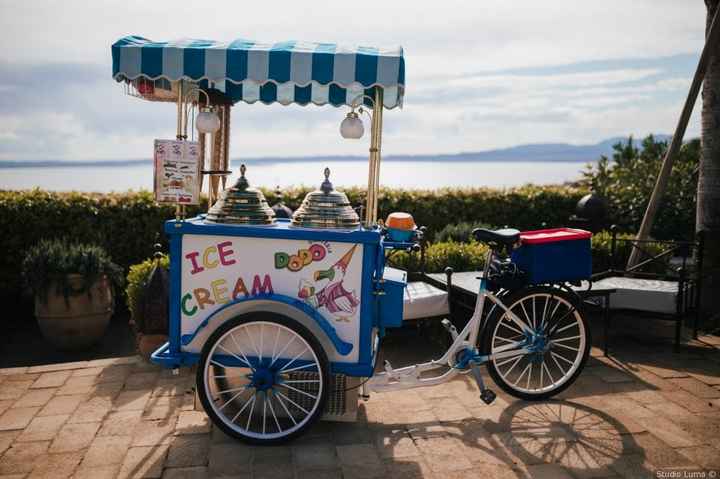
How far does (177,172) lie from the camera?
404 centimetres

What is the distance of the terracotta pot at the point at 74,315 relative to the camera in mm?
6406

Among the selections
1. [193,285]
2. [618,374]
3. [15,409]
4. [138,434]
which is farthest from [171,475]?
[618,374]

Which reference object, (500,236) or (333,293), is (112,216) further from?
(500,236)

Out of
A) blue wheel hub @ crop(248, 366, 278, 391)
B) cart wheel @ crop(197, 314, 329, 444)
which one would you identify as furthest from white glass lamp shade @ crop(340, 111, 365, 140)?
blue wheel hub @ crop(248, 366, 278, 391)

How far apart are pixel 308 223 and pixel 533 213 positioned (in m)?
6.77

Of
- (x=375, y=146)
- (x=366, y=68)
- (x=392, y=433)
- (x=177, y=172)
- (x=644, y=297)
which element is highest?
(x=366, y=68)

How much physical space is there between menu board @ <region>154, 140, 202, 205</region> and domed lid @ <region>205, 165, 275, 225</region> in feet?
0.59

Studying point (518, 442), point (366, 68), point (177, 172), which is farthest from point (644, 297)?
point (177, 172)

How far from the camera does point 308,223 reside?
3.94 meters

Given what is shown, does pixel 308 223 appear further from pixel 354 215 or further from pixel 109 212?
pixel 109 212

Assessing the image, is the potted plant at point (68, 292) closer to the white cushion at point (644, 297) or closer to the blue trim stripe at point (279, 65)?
the blue trim stripe at point (279, 65)

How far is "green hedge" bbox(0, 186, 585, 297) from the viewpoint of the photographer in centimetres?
770

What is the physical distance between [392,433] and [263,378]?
914 millimetres

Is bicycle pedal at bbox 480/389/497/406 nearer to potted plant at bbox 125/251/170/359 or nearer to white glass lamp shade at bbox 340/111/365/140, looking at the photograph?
white glass lamp shade at bbox 340/111/365/140
